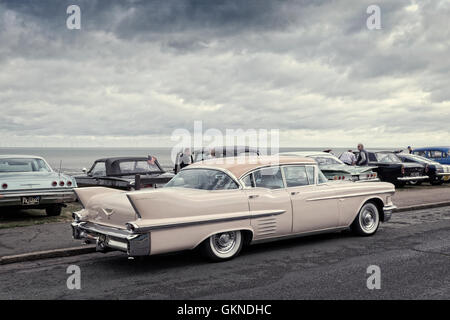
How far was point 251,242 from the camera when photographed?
680 cm

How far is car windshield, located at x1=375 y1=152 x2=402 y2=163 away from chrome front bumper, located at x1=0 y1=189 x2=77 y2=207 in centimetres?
1371

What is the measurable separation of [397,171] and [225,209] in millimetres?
14124

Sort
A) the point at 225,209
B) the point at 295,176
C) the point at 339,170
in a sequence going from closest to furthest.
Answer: the point at 225,209, the point at 295,176, the point at 339,170

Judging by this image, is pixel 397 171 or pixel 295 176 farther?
pixel 397 171

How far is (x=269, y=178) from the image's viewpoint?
7242mm

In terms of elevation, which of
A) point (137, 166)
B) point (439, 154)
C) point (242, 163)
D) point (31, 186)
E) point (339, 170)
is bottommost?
point (31, 186)

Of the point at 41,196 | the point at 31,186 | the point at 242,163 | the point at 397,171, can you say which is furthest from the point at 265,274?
the point at 397,171

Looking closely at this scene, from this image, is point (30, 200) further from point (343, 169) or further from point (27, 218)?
point (343, 169)

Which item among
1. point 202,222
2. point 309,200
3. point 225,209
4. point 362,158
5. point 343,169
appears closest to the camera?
point 202,222

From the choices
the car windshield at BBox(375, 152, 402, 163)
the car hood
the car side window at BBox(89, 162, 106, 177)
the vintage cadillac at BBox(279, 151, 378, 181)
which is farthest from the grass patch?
the car windshield at BBox(375, 152, 402, 163)

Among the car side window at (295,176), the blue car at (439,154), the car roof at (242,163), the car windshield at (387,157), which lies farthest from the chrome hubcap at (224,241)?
the blue car at (439,154)

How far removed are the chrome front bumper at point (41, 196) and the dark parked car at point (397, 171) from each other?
12.7 metres
